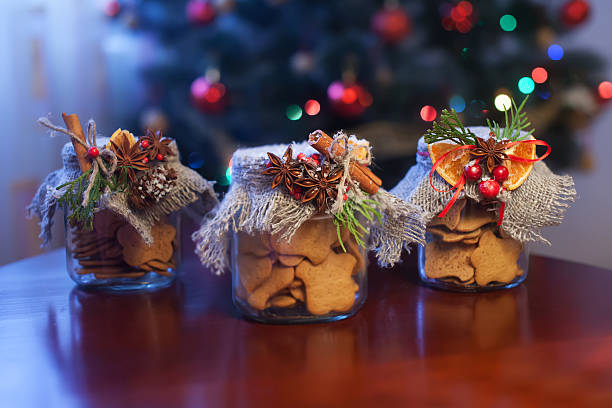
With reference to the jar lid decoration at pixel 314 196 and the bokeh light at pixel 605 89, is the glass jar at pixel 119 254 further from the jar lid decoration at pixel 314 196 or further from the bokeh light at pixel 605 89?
the bokeh light at pixel 605 89

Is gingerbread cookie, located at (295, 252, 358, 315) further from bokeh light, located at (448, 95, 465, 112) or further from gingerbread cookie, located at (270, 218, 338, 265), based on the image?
bokeh light, located at (448, 95, 465, 112)

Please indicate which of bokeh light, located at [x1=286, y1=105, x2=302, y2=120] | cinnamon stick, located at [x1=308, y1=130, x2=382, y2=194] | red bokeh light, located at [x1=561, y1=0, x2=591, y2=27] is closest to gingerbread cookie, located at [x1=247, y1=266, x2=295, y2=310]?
cinnamon stick, located at [x1=308, y1=130, x2=382, y2=194]

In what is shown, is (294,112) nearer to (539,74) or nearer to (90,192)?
(539,74)

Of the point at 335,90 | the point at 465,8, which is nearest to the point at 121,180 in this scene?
the point at 335,90


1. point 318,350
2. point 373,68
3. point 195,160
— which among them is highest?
point 373,68

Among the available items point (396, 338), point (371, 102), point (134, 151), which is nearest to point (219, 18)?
point (371, 102)

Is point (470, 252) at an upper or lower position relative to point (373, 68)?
lower

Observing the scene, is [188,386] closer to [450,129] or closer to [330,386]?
[330,386]

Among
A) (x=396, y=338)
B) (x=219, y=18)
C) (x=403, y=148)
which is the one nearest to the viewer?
(x=396, y=338)
